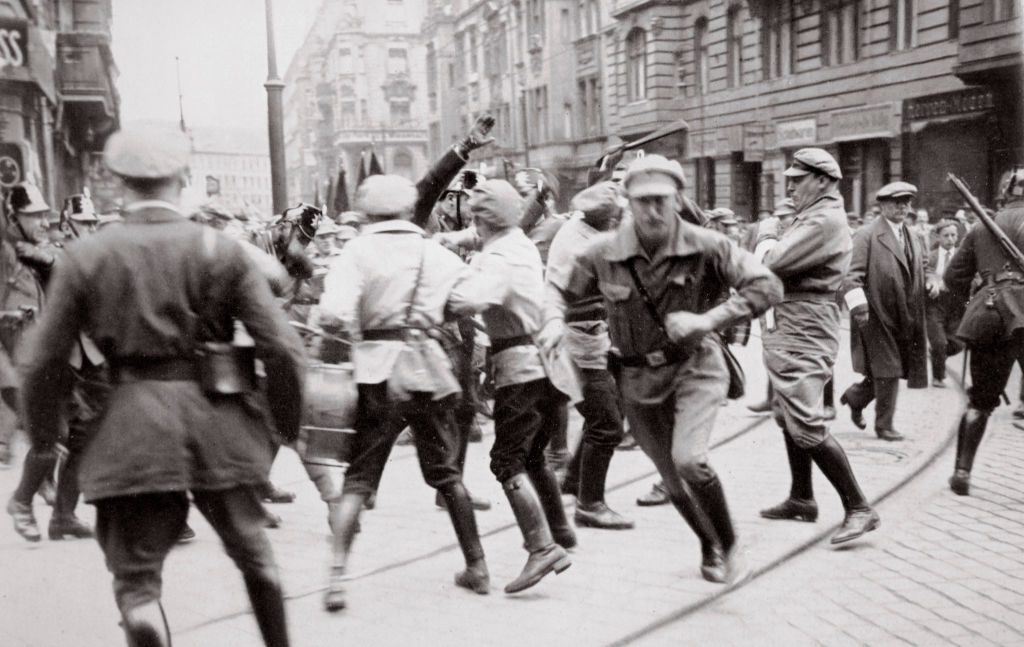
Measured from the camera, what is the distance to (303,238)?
7680mm

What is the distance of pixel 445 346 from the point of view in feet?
18.1

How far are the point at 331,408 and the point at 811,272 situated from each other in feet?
8.81

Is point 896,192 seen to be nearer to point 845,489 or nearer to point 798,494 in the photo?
point 798,494

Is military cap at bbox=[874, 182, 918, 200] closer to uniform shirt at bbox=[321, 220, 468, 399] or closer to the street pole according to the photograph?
uniform shirt at bbox=[321, 220, 468, 399]

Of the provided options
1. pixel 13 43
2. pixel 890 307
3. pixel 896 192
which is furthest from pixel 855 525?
pixel 13 43

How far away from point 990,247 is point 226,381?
5.15m

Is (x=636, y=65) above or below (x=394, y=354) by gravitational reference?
above

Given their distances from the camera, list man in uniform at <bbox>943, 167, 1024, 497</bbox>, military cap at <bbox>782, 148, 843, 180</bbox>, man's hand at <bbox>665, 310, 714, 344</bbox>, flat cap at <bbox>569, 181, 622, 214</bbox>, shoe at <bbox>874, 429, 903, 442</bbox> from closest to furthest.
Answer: man's hand at <bbox>665, 310, 714, 344</bbox>, military cap at <bbox>782, 148, 843, 180</bbox>, flat cap at <bbox>569, 181, 622, 214</bbox>, man in uniform at <bbox>943, 167, 1024, 497</bbox>, shoe at <bbox>874, 429, 903, 442</bbox>

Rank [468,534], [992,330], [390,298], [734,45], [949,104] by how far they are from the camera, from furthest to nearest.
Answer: [734,45] < [949,104] < [992,330] < [468,534] < [390,298]

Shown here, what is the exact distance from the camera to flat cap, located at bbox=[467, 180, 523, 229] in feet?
17.0

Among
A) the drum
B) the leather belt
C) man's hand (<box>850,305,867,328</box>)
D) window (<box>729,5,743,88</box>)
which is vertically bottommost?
the drum

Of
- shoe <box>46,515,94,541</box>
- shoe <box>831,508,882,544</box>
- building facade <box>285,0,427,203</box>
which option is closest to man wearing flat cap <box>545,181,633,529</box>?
shoe <box>831,508,882,544</box>

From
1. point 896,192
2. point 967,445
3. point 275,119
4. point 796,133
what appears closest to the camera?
point 967,445

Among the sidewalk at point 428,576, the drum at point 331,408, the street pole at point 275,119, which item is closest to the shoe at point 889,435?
the sidewalk at point 428,576
